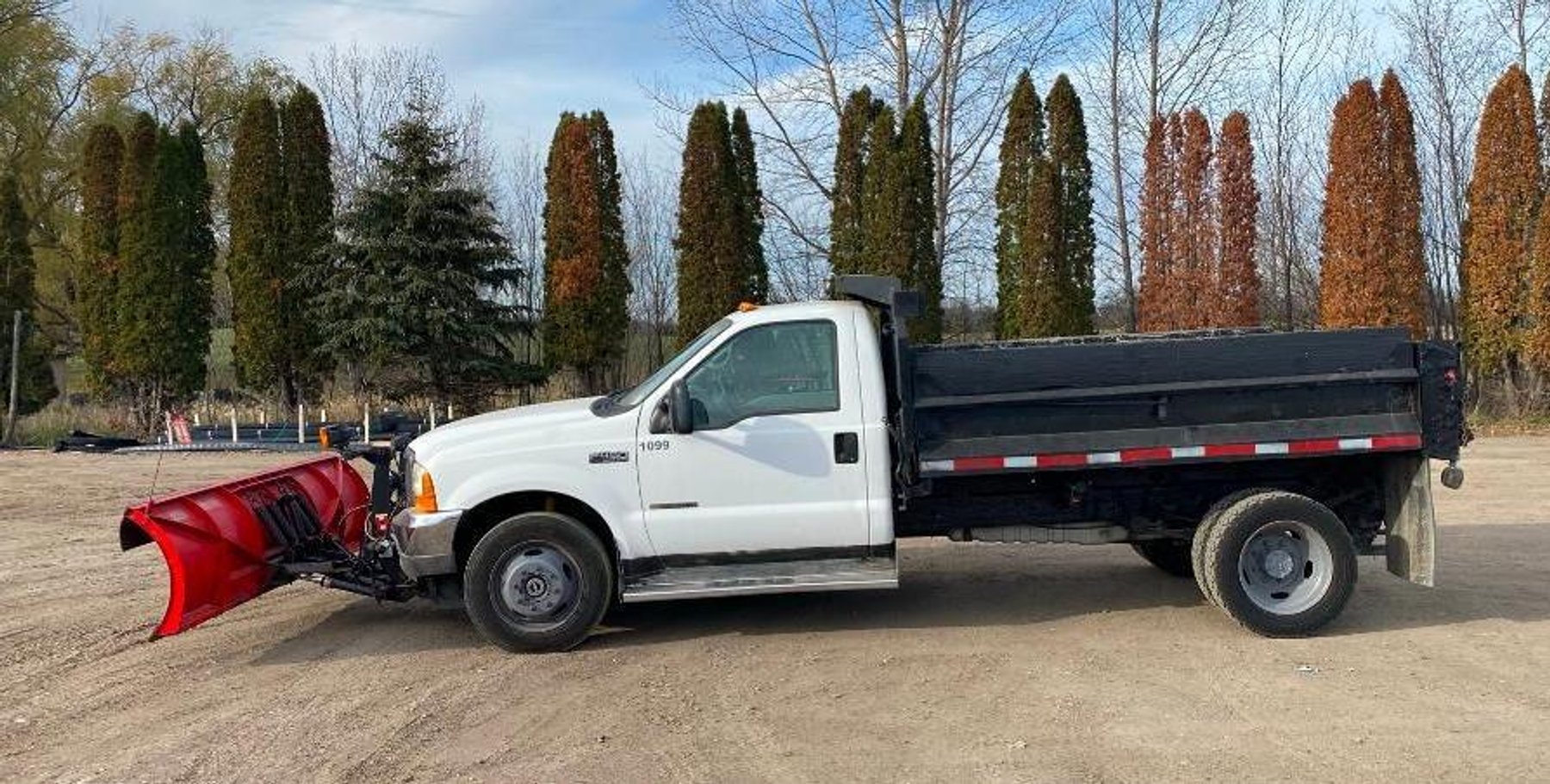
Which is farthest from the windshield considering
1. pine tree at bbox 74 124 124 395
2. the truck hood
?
pine tree at bbox 74 124 124 395

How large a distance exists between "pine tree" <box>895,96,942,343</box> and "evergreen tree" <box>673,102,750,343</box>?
11.5ft

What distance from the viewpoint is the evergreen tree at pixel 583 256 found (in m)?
24.3

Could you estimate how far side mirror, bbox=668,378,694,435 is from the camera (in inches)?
266

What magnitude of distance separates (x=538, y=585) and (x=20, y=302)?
78.6 ft

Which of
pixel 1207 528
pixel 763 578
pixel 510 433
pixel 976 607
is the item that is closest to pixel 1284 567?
pixel 1207 528

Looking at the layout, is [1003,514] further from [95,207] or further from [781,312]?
[95,207]

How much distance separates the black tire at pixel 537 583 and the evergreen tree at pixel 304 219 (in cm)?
1842

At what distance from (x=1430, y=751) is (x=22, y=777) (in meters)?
6.17

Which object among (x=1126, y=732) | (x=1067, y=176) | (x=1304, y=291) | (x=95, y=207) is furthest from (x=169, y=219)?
(x=1304, y=291)

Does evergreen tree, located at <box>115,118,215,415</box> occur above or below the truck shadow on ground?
above

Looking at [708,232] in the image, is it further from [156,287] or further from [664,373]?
[664,373]

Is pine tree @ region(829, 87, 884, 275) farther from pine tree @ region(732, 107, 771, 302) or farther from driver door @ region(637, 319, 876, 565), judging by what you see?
driver door @ region(637, 319, 876, 565)

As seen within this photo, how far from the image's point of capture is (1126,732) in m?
5.41

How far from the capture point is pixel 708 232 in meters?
24.3
